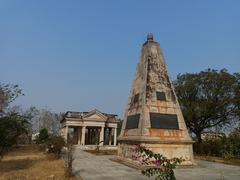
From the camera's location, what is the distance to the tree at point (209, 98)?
2367 cm

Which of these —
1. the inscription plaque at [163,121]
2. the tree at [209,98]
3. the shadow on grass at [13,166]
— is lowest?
the shadow on grass at [13,166]

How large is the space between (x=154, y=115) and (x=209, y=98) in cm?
1435

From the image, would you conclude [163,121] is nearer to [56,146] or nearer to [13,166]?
[13,166]

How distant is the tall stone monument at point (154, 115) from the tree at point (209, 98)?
38.7ft

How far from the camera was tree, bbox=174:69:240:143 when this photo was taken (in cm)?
2367

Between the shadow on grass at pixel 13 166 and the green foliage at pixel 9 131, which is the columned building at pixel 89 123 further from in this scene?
the green foliage at pixel 9 131

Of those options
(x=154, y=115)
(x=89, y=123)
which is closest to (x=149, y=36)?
(x=154, y=115)

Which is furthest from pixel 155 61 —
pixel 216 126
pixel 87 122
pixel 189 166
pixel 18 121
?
pixel 87 122

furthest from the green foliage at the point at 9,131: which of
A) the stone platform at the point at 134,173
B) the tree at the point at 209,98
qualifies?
the tree at the point at 209,98

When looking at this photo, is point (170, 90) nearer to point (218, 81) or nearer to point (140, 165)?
point (140, 165)

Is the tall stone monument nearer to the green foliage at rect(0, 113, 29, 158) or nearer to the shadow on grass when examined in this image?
the shadow on grass

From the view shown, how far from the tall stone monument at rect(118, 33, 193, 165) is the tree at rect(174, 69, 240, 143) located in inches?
464

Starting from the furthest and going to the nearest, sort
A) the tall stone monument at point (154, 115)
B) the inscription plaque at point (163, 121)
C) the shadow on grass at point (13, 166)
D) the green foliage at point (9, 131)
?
the inscription plaque at point (163, 121)
the tall stone monument at point (154, 115)
the shadow on grass at point (13, 166)
the green foliage at point (9, 131)

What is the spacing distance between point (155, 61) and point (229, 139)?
11411 millimetres
